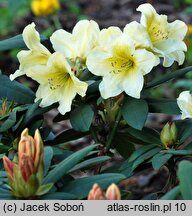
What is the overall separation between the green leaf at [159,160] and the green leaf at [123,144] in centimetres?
26

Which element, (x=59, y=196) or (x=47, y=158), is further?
(x=47, y=158)

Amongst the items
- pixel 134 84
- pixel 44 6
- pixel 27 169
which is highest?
pixel 44 6

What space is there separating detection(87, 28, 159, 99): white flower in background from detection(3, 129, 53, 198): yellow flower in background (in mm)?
368

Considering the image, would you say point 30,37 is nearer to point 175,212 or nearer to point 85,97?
point 85,97

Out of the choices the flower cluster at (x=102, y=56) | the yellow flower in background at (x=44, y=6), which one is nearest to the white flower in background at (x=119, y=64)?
the flower cluster at (x=102, y=56)

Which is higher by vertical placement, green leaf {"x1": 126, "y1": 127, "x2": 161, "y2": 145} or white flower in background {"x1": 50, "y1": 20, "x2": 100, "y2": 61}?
white flower in background {"x1": 50, "y1": 20, "x2": 100, "y2": 61}

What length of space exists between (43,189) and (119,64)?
48cm

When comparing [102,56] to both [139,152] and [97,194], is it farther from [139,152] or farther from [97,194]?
[97,194]

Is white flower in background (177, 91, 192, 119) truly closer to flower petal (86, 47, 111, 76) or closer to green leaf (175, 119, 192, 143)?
green leaf (175, 119, 192, 143)

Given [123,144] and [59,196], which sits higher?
[123,144]

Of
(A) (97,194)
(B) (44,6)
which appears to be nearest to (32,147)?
(A) (97,194)

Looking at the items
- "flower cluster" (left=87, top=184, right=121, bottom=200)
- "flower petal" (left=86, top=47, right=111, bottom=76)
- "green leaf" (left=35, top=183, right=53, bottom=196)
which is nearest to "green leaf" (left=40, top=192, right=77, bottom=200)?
"green leaf" (left=35, top=183, right=53, bottom=196)

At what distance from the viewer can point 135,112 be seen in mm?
1643

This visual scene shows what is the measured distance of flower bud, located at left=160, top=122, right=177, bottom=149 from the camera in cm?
166
